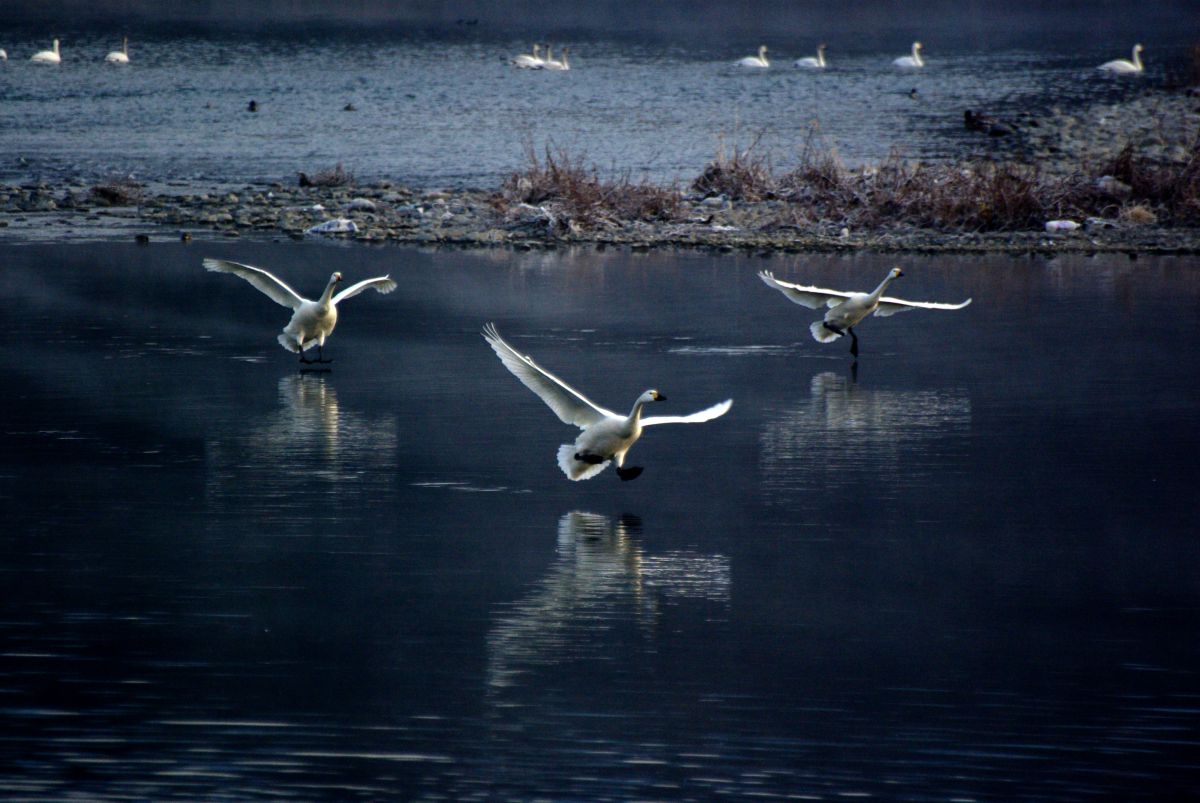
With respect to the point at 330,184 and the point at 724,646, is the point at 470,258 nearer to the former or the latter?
the point at 330,184

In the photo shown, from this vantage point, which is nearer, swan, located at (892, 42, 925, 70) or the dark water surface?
the dark water surface

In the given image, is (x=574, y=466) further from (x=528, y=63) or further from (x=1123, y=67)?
(x=1123, y=67)

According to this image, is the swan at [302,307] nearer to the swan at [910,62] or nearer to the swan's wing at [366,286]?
the swan's wing at [366,286]

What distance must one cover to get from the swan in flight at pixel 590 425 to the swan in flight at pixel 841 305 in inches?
194

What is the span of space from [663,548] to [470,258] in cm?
1358

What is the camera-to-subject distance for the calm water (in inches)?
1309

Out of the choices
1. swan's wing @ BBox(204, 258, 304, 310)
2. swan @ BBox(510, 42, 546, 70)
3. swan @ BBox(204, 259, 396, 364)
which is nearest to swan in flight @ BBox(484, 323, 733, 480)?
swan @ BBox(204, 259, 396, 364)

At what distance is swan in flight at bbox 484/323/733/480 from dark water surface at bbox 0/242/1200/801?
0.21 meters

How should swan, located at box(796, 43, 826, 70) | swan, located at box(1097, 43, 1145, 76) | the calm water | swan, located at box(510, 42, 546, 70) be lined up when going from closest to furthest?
the calm water < swan, located at box(1097, 43, 1145, 76) < swan, located at box(510, 42, 546, 70) < swan, located at box(796, 43, 826, 70)

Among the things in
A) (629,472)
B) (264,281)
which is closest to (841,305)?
(264,281)

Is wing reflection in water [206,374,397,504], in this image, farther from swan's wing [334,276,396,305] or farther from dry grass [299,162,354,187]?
dry grass [299,162,354,187]

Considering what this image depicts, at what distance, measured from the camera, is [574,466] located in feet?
34.3

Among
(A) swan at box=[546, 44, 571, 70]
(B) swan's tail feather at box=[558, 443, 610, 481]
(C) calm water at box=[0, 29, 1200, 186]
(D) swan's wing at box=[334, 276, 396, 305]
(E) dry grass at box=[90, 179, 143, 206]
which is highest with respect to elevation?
(A) swan at box=[546, 44, 571, 70]

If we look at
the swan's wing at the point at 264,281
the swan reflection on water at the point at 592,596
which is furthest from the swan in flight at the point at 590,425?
the swan's wing at the point at 264,281
